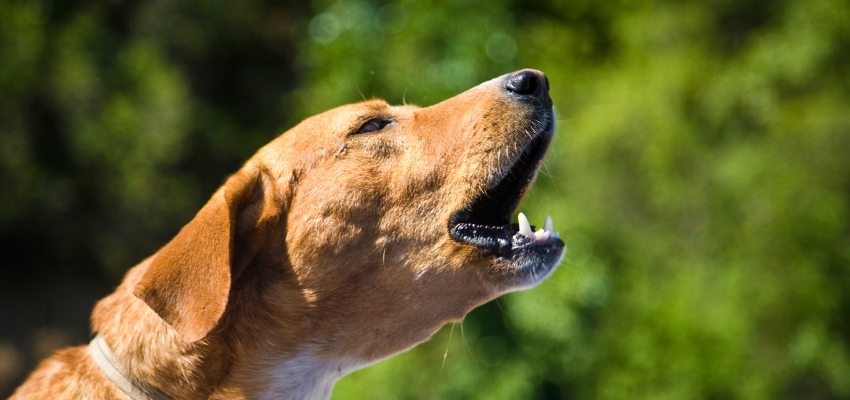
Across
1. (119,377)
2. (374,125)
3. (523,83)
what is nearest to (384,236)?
(374,125)

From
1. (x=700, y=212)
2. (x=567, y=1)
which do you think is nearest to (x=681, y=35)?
(x=567, y=1)

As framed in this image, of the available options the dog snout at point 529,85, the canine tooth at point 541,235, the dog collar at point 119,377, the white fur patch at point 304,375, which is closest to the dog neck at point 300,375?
the white fur patch at point 304,375

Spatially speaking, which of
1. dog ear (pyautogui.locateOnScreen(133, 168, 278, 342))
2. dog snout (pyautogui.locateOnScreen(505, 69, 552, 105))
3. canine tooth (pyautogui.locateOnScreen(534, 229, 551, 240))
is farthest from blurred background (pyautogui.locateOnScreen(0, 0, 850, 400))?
dog ear (pyautogui.locateOnScreen(133, 168, 278, 342))

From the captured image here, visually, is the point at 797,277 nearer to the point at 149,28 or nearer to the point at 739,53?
the point at 739,53

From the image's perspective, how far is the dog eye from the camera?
3031 mm

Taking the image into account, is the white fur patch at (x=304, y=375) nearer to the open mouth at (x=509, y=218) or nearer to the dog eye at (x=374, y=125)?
the open mouth at (x=509, y=218)

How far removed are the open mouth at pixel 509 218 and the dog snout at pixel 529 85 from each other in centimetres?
9

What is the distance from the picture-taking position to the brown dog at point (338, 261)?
2635 millimetres

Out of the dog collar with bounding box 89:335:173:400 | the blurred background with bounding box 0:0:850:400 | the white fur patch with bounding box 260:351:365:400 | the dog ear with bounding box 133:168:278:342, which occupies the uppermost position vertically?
the dog ear with bounding box 133:168:278:342

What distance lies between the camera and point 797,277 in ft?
20.4

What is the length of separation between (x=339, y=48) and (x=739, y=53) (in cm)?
415

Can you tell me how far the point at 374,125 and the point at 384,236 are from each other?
564 millimetres

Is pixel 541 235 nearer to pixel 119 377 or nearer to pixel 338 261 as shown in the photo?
pixel 338 261

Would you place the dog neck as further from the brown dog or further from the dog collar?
the dog collar
